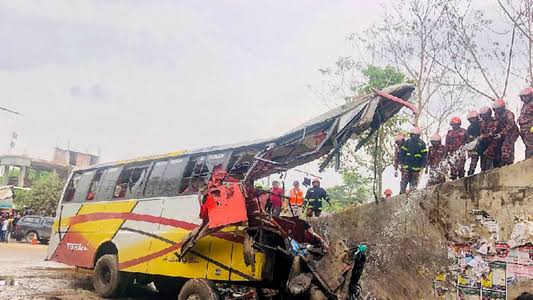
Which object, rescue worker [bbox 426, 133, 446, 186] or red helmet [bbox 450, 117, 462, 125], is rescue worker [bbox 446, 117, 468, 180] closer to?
red helmet [bbox 450, 117, 462, 125]

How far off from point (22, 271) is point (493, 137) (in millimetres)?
11489

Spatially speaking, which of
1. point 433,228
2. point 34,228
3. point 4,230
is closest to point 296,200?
point 433,228

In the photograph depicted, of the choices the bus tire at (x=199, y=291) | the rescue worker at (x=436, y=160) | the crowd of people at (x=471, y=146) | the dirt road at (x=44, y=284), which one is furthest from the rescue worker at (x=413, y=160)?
the dirt road at (x=44, y=284)

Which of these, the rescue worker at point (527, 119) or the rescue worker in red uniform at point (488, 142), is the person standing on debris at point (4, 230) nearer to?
the rescue worker in red uniform at point (488, 142)

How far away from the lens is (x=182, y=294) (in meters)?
6.86

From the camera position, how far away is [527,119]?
21.0 feet

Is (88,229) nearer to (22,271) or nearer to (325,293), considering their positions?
(22,271)

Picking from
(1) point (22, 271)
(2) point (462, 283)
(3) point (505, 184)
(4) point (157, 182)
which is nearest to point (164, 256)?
(4) point (157, 182)

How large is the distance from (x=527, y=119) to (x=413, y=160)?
1793mm

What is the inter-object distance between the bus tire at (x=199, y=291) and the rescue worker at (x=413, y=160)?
11.2 feet

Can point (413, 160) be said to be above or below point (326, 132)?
below

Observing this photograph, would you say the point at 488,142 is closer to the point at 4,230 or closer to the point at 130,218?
the point at 130,218

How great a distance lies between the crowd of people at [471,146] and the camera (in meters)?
6.43

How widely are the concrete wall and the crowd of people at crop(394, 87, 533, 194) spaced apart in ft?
3.23
